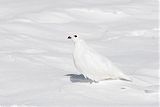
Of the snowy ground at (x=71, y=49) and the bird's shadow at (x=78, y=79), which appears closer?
the snowy ground at (x=71, y=49)

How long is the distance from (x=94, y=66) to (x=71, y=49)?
223cm

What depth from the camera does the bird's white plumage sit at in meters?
5.79

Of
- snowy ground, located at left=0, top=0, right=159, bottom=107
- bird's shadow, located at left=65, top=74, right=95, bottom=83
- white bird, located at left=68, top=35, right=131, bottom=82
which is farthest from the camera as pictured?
bird's shadow, located at left=65, top=74, right=95, bottom=83

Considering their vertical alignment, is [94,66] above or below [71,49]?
below

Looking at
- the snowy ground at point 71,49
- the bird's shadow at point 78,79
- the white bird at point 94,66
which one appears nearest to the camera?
the snowy ground at point 71,49

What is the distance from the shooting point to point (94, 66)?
583 cm

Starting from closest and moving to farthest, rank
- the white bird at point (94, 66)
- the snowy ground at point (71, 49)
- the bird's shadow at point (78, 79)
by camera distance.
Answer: the snowy ground at point (71, 49) → the white bird at point (94, 66) → the bird's shadow at point (78, 79)

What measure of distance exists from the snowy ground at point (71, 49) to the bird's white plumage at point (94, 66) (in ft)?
0.27

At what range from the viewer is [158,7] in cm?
1138

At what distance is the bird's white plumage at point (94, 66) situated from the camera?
579 centimetres

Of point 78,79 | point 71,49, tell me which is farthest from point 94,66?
point 71,49

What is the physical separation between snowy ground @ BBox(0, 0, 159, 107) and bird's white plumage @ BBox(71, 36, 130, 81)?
83mm

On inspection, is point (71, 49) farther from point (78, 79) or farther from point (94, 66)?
point (94, 66)

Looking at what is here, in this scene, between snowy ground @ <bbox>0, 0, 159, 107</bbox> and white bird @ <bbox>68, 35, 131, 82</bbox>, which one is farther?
white bird @ <bbox>68, 35, 131, 82</bbox>
